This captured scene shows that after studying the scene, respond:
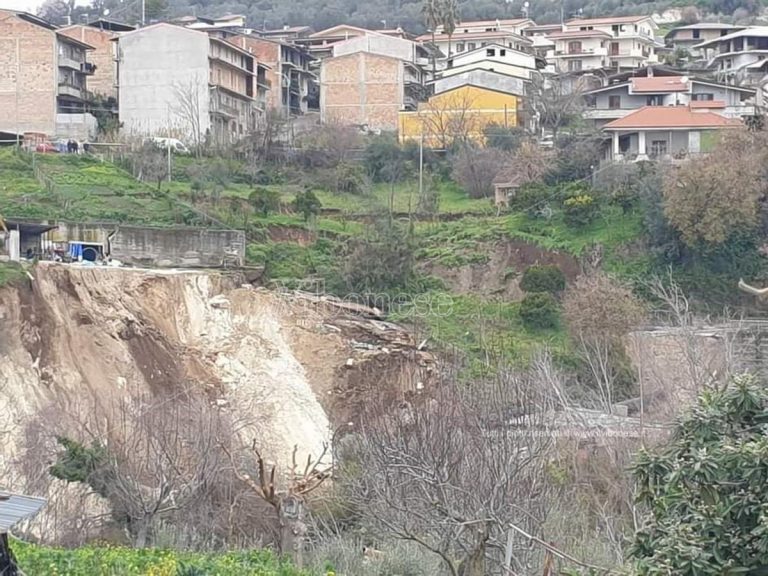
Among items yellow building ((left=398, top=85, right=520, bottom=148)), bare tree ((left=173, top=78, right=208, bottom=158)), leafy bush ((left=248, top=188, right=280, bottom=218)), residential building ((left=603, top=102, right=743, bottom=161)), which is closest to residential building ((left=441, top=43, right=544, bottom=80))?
yellow building ((left=398, top=85, right=520, bottom=148))

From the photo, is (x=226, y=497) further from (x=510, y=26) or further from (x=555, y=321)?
(x=510, y=26)

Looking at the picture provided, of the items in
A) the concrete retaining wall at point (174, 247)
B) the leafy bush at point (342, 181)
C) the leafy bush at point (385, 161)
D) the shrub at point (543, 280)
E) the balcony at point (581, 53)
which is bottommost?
the shrub at point (543, 280)

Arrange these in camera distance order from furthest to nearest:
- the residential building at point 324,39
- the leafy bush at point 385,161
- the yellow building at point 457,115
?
1. the residential building at point 324,39
2. the yellow building at point 457,115
3. the leafy bush at point 385,161

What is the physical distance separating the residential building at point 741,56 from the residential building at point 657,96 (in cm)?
758

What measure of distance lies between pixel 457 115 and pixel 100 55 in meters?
17.2

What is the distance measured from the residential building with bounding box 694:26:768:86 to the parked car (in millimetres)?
26203

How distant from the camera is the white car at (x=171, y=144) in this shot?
47938mm

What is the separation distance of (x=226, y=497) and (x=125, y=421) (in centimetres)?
342

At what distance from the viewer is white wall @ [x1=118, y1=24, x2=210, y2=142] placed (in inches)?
2066

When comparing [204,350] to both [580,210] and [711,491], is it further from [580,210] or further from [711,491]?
[711,491]

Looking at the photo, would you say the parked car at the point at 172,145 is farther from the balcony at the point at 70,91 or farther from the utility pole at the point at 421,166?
the utility pole at the point at 421,166

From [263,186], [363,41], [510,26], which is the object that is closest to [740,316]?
[263,186]

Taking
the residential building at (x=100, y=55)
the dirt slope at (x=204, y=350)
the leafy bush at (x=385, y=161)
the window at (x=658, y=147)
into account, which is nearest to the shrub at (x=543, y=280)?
the dirt slope at (x=204, y=350)

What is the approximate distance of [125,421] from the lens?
25547 millimetres
